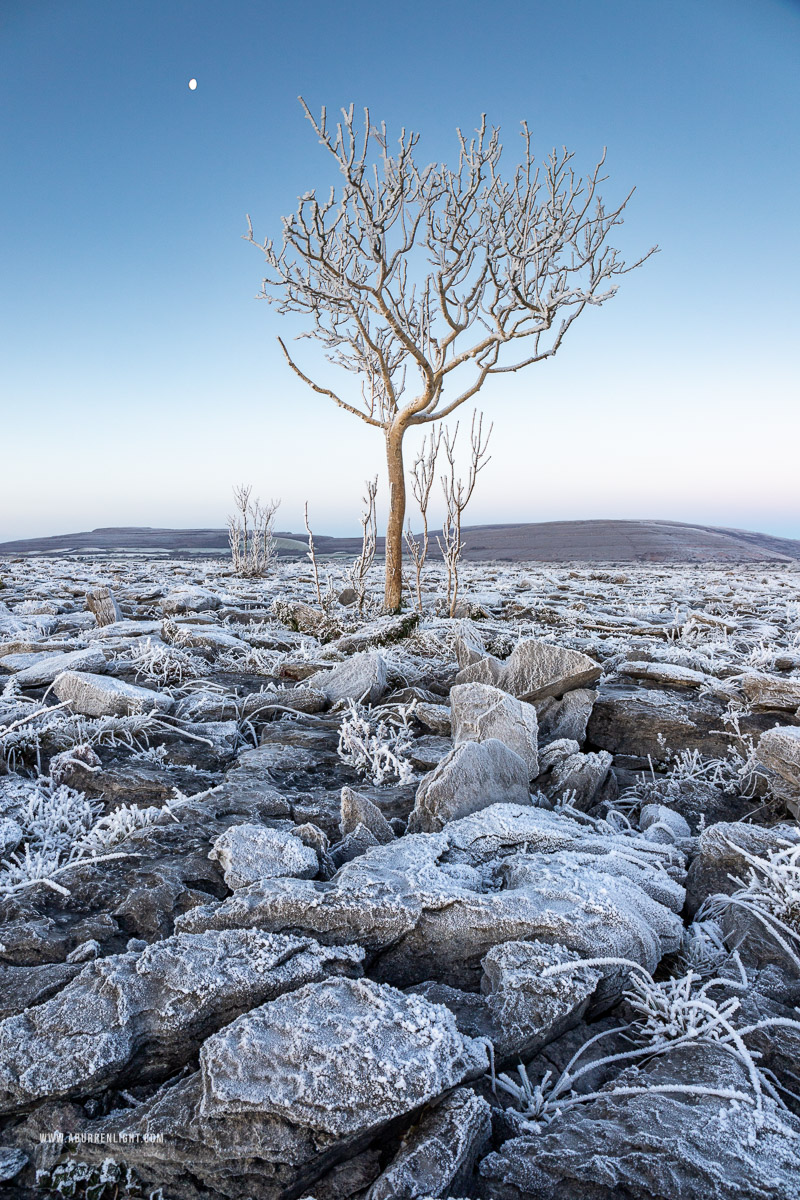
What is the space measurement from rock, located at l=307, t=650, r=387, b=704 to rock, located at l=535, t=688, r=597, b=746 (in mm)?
1082

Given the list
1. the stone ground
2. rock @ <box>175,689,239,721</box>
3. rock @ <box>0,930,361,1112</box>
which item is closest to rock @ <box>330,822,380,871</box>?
the stone ground

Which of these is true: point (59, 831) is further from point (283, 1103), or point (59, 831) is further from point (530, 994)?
point (530, 994)

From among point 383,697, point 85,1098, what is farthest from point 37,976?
point 383,697

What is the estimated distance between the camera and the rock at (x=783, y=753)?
271 cm

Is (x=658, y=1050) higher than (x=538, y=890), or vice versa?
(x=538, y=890)

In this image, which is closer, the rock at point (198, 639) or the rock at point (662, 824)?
the rock at point (662, 824)

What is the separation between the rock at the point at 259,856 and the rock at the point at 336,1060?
579 millimetres

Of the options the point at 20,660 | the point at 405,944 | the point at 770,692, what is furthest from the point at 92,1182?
the point at 20,660

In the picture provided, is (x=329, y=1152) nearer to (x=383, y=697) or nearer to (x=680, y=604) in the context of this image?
(x=383, y=697)

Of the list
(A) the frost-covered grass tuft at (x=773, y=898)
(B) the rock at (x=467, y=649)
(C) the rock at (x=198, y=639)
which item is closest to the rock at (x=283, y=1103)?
(A) the frost-covered grass tuft at (x=773, y=898)

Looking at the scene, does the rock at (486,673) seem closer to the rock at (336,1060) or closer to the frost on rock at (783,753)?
the frost on rock at (783,753)

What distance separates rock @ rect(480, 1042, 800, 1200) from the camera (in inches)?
42.6

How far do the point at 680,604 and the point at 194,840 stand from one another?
29.5ft

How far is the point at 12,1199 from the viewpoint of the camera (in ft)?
3.70
